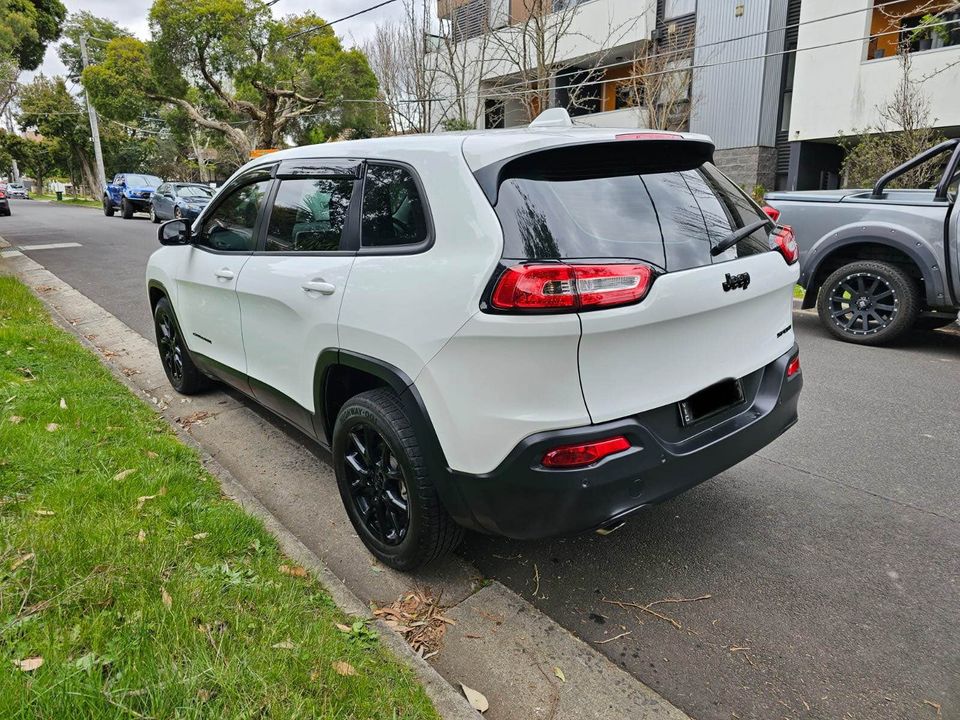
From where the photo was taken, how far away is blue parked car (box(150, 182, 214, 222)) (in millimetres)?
19875

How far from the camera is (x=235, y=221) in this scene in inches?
160

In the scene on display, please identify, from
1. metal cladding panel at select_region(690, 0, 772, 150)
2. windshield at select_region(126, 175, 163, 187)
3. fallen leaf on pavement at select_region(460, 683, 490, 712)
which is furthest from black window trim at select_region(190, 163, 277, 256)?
windshield at select_region(126, 175, 163, 187)

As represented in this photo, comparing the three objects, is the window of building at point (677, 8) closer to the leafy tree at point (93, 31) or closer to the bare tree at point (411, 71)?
the bare tree at point (411, 71)

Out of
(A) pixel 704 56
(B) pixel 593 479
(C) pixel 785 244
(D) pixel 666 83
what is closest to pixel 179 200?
(D) pixel 666 83

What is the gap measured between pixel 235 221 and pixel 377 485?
2.09 metres

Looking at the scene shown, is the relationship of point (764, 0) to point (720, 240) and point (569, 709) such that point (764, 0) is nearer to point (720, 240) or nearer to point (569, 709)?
point (720, 240)

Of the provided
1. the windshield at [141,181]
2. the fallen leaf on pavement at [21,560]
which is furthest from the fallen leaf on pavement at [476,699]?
the windshield at [141,181]

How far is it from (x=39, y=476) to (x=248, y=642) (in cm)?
179

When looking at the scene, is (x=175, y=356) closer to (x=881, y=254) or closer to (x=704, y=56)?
(x=881, y=254)

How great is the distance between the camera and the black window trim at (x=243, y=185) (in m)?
3.73

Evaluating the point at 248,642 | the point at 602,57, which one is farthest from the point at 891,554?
the point at 602,57

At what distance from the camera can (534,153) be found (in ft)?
7.74

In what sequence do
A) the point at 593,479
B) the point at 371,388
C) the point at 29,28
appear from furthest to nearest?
the point at 29,28, the point at 371,388, the point at 593,479

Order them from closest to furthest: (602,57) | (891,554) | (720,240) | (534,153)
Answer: (534,153), (720,240), (891,554), (602,57)
